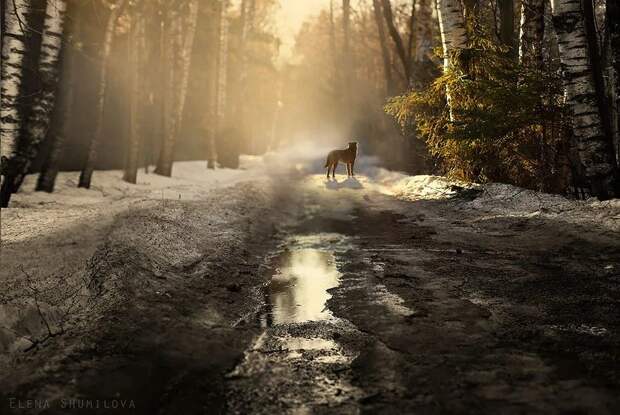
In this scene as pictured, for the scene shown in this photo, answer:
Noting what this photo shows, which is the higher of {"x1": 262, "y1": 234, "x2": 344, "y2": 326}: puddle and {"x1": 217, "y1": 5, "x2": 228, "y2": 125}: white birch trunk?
{"x1": 217, "y1": 5, "x2": 228, "y2": 125}: white birch trunk

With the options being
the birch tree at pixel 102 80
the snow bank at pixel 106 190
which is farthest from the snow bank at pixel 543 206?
the birch tree at pixel 102 80

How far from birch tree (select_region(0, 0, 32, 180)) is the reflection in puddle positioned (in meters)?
5.58

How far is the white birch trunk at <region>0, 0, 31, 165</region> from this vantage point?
8.55 metres

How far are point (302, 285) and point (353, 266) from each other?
0.96 metres

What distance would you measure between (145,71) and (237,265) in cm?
1598

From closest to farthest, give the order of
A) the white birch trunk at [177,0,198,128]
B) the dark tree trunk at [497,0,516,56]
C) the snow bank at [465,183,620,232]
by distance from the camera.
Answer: the snow bank at [465,183,620,232]
the dark tree trunk at [497,0,516,56]
the white birch trunk at [177,0,198,128]

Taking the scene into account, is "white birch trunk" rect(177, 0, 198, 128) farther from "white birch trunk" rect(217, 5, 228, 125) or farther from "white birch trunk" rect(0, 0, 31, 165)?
"white birch trunk" rect(0, 0, 31, 165)

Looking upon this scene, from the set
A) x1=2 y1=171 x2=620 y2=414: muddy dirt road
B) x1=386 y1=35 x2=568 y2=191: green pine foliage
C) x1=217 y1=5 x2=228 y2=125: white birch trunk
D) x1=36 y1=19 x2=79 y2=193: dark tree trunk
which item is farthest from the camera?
x1=217 y1=5 x2=228 y2=125: white birch trunk

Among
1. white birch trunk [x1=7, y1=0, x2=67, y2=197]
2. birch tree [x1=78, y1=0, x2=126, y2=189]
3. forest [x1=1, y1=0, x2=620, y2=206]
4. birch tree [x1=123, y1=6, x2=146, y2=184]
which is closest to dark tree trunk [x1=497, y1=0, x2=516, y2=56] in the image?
forest [x1=1, y1=0, x2=620, y2=206]

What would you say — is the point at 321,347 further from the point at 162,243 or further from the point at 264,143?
the point at 264,143

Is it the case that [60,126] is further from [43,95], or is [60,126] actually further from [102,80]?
[43,95]

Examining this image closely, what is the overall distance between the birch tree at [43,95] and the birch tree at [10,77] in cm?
42

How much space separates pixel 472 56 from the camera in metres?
10.9

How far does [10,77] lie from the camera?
8.58 metres
